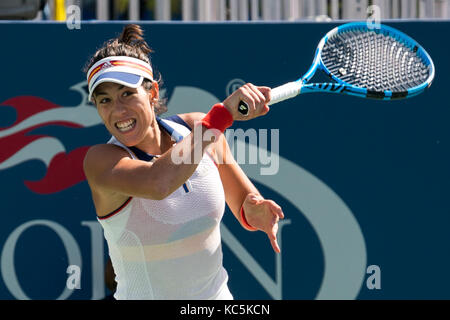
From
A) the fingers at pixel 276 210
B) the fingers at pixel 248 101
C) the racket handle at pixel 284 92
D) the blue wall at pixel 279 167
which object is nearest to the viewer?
the fingers at pixel 248 101

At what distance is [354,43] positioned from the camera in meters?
3.30

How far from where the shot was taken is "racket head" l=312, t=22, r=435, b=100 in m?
3.17

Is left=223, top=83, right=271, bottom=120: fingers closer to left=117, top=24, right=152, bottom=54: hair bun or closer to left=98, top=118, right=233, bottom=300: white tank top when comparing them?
left=98, top=118, right=233, bottom=300: white tank top

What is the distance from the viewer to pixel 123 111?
2490 millimetres

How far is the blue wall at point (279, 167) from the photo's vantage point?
157 inches

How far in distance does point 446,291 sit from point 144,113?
237cm

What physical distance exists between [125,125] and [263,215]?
2.02ft

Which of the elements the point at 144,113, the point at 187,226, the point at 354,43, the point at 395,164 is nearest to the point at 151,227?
the point at 187,226

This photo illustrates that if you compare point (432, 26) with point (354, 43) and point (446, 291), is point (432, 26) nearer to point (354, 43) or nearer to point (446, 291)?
point (354, 43)
